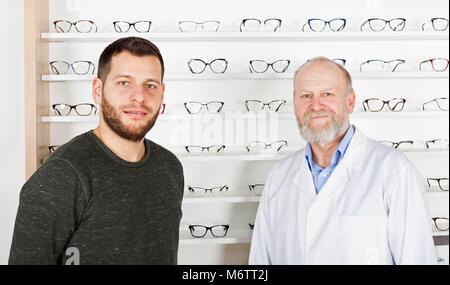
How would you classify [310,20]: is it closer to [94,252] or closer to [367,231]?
[367,231]

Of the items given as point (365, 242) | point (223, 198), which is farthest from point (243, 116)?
point (365, 242)

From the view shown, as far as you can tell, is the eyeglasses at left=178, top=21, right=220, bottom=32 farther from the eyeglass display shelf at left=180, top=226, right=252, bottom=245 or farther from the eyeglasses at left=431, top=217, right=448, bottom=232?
the eyeglasses at left=431, top=217, right=448, bottom=232

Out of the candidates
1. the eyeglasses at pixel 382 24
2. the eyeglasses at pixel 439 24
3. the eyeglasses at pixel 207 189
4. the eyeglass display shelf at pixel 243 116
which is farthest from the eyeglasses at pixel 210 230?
the eyeglasses at pixel 439 24

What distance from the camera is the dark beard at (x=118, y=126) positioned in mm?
737

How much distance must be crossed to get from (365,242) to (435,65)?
Answer: 31.6 inches

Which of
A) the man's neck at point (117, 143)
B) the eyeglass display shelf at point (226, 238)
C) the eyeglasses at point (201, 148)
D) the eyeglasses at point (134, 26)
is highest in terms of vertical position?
the eyeglasses at point (134, 26)

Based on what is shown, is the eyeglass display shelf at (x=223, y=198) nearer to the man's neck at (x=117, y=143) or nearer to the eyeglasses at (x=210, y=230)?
the eyeglasses at (x=210, y=230)

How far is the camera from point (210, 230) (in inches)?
51.2

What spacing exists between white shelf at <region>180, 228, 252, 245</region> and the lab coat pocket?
0.41m

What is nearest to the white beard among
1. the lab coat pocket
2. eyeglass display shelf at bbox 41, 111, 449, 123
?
the lab coat pocket

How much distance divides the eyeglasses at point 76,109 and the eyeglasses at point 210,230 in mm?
468

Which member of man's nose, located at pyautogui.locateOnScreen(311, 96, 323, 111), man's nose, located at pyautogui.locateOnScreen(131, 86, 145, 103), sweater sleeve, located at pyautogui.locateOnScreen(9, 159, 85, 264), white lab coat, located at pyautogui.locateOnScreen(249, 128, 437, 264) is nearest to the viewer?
sweater sleeve, located at pyautogui.locateOnScreen(9, 159, 85, 264)

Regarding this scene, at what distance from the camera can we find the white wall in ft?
4.23

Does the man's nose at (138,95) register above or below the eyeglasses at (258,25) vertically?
below
